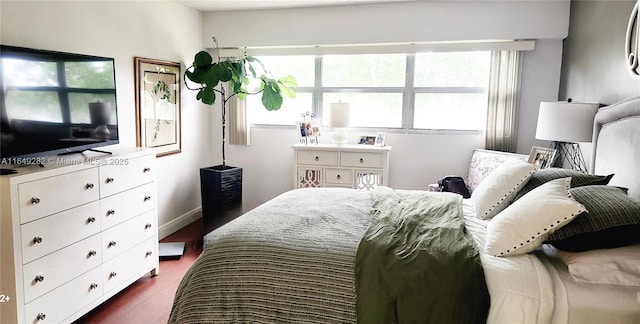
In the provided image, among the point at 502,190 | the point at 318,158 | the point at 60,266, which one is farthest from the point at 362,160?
the point at 60,266

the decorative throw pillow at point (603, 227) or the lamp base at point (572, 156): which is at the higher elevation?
the lamp base at point (572, 156)

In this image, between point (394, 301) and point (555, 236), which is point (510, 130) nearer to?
point (555, 236)

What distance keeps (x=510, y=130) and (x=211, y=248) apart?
3194 millimetres

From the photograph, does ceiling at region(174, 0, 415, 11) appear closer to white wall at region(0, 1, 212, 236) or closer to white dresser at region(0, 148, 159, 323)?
white wall at region(0, 1, 212, 236)

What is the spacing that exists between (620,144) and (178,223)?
379 cm

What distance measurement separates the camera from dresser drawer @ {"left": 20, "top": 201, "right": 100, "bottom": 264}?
6.89 ft

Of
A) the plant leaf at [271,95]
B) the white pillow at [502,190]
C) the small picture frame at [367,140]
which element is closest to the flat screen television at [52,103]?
the plant leaf at [271,95]

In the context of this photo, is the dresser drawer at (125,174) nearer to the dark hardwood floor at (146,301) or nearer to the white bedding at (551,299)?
the dark hardwood floor at (146,301)

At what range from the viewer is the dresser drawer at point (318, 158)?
4191mm

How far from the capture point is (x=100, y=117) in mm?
2812

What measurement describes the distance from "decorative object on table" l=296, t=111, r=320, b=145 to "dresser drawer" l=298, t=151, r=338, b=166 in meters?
0.24

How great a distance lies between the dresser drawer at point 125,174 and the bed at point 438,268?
107 cm

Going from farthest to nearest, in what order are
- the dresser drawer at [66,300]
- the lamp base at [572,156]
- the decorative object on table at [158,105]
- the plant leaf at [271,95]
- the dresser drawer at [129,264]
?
the plant leaf at [271,95]
the decorative object on table at [158,105]
the lamp base at [572,156]
the dresser drawer at [129,264]
the dresser drawer at [66,300]

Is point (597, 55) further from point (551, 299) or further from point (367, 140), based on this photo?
point (551, 299)
